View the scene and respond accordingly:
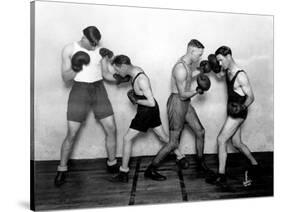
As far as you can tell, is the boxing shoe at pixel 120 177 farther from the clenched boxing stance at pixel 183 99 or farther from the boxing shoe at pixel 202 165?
the boxing shoe at pixel 202 165

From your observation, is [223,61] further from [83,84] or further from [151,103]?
[83,84]

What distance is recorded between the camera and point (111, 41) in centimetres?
512

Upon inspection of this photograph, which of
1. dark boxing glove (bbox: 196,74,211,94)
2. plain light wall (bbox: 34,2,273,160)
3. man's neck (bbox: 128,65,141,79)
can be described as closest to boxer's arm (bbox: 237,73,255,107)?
plain light wall (bbox: 34,2,273,160)

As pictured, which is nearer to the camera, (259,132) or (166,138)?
(166,138)

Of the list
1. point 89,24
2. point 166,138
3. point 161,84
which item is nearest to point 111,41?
point 89,24

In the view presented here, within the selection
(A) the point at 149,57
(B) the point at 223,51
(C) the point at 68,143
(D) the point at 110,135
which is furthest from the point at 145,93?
(B) the point at 223,51

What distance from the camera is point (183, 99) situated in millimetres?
5355

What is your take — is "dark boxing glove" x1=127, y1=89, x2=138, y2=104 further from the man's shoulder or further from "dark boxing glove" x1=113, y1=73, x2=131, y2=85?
the man's shoulder

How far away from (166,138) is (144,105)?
415 mm

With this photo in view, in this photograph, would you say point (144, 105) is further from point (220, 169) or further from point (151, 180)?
point (220, 169)

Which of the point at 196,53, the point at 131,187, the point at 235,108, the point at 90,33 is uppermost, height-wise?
the point at 90,33

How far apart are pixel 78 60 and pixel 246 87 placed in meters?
1.79

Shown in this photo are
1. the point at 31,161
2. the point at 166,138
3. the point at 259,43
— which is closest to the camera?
the point at 31,161

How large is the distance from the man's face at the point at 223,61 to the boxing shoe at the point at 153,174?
1271mm
